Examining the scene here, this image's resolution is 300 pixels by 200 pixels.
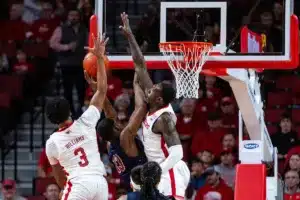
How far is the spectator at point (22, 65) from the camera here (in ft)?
50.8

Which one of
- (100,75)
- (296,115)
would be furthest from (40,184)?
(100,75)

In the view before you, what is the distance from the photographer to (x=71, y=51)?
1511 centimetres

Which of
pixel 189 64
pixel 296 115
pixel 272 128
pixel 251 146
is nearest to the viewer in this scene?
pixel 189 64

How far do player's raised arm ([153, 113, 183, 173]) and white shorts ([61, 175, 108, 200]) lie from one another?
20.9 inches

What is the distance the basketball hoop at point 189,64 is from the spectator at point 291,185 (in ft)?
10.1

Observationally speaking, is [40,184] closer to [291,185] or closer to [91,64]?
[291,185]

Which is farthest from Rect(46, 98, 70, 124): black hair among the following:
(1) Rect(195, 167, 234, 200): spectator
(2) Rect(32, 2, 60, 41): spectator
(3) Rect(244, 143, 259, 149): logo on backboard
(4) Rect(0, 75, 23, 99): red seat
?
(2) Rect(32, 2, 60, 41): spectator

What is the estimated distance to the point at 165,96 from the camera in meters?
9.20

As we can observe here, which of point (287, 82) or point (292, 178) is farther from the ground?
point (287, 82)

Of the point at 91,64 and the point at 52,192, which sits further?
the point at 52,192

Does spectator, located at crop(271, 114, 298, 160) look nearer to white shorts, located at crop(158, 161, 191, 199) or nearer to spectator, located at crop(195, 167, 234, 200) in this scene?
spectator, located at crop(195, 167, 234, 200)

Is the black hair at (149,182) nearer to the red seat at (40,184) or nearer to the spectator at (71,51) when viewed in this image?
the red seat at (40,184)

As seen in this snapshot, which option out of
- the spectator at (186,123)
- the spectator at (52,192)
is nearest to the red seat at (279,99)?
the spectator at (186,123)

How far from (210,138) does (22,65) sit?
3344 mm
